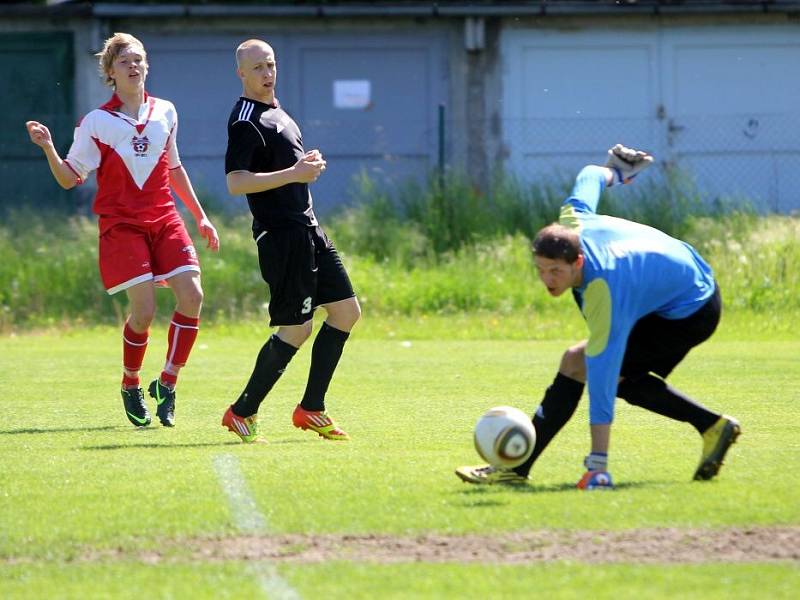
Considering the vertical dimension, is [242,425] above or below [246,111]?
below

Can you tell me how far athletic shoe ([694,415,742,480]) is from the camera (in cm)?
649

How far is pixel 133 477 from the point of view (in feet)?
22.0

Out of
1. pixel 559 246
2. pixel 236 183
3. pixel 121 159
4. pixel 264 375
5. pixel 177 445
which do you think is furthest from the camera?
pixel 121 159

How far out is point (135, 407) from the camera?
8.68 metres

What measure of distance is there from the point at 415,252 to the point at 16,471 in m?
11.7

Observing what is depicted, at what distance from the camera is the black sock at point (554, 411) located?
656 cm

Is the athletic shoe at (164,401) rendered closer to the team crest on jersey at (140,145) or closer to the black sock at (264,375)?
the black sock at (264,375)

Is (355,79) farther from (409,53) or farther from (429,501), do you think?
(429,501)

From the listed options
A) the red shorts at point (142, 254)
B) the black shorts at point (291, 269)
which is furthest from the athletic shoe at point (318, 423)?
the red shorts at point (142, 254)

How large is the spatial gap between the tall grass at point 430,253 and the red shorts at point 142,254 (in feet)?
25.8

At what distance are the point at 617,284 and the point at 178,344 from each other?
3.50 meters

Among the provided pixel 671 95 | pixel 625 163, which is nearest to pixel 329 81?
pixel 671 95

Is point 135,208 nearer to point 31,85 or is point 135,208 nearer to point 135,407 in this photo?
point 135,407

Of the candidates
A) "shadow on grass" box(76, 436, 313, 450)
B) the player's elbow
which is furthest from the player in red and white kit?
the player's elbow
